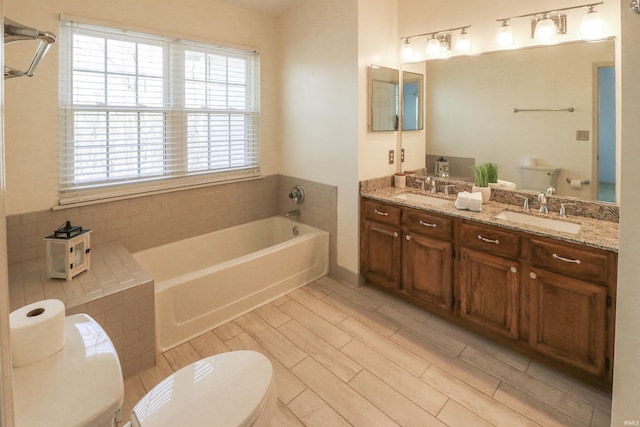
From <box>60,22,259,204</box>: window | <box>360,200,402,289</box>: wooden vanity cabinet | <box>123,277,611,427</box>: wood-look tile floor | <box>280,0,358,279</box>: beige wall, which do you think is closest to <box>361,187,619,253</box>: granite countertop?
<box>360,200,402,289</box>: wooden vanity cabinet

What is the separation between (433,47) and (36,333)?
3160 mm

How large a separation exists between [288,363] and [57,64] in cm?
253

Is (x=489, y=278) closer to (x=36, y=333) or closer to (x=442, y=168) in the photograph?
(x=442, y=168)

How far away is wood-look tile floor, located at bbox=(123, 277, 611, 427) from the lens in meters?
1.86

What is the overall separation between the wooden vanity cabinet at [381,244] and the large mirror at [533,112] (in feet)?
2.38

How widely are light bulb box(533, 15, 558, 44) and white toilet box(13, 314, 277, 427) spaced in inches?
104

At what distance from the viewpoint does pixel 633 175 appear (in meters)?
1.41

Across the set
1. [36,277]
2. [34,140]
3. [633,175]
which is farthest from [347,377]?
[34,140]

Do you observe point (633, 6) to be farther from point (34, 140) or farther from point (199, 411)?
point (34, 140)

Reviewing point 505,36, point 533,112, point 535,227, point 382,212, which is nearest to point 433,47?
point 505,36

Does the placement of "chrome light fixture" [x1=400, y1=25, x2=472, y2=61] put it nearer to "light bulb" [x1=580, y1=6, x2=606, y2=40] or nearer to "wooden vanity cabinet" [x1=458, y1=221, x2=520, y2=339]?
"light bulb" [x1=580, y1=6, x2=606, y2=40]

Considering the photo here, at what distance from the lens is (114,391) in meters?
1.14

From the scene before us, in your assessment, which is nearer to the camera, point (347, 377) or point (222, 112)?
point (347, 377)

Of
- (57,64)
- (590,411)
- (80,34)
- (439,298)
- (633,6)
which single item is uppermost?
(80,34)
